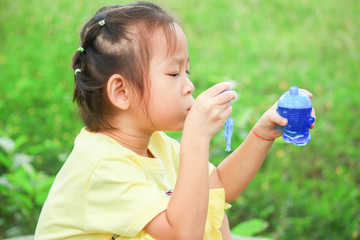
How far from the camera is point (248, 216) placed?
9.04 feet

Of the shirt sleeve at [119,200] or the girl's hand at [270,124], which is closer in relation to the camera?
the shirt sleeve at [119,200]

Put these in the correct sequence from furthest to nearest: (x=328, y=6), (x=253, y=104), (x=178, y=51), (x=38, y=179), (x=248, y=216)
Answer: (x=328, y=6)
(x=253, y=104)
(x=248, y=216)
(x=38, y=179)
(x=178, y=51)

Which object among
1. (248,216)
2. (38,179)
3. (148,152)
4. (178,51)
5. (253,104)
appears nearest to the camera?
(178,51)

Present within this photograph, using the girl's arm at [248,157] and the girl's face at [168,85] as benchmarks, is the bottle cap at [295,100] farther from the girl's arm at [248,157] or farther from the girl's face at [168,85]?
the girl's face at [168,85]

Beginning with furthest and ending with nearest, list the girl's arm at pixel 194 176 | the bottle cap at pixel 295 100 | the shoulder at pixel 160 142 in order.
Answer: the shoulder at pixel 160 142 → the bottle cap at pixel 295 100 → the girl's arm at pixel 194 176

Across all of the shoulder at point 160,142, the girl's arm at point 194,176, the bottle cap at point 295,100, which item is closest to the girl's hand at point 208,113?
the girl's arm at point 194,176

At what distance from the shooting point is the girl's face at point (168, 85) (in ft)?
5.29

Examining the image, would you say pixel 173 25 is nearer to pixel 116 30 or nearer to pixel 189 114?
pixel 116 30

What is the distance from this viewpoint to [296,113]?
1601 mm

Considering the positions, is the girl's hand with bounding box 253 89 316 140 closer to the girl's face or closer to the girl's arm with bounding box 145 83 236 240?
the girl's arm with bounding box 145 83 236 240

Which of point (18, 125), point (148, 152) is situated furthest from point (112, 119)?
point (18, 125)

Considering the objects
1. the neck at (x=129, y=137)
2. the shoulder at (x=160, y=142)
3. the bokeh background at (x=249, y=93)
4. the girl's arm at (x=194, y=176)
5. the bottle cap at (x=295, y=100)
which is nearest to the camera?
the girl's arm at (x=194, y=176)

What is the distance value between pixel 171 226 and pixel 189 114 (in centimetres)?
35

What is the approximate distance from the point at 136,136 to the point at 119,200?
0.94 ft
